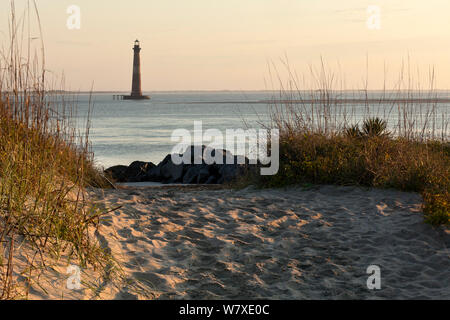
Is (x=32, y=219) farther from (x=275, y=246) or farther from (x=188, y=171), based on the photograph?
(x=188, y=171)

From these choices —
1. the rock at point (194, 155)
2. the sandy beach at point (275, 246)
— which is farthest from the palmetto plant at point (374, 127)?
the rock at point (194, 155)

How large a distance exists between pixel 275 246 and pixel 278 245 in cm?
4

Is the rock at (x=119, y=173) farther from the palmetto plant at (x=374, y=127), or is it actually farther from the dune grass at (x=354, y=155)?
the palmetto plant at (x=374, y=127)

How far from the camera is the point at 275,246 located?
5.26 meters

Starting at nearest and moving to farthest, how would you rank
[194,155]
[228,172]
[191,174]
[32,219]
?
[32,219] → [228,172] → [191,174] → [194,155]

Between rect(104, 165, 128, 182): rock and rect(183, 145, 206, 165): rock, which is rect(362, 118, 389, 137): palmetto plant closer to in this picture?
rect(183, 145, 206, 165): rock

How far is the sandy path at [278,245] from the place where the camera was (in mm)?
4219

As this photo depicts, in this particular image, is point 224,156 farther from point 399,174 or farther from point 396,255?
point 396,255

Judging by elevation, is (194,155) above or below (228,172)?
above

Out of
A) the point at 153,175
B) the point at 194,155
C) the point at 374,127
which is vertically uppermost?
the point at 374,127

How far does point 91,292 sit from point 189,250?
1.40 m

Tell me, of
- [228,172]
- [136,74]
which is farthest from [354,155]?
[136,74]

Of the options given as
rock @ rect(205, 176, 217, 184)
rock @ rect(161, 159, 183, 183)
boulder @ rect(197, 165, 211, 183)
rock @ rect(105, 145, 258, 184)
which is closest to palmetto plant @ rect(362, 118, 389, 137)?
rock @ rect(105, 145, 258, 184)

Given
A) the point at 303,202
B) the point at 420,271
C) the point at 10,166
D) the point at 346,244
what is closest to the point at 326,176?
the point at 303,202
